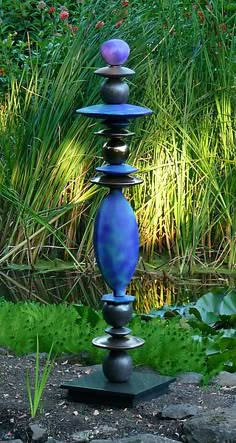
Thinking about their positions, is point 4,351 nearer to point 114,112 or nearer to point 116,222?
point 116,222

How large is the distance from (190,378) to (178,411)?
558mm

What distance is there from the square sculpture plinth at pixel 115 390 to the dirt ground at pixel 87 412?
3 cm

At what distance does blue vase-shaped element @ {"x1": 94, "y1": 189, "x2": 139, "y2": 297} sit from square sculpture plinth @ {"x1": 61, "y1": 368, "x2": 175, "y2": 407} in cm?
38

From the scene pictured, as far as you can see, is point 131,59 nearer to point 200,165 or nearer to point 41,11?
point 200,165

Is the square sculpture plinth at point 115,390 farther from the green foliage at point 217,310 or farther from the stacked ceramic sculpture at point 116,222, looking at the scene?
the green foliage at point 217,310

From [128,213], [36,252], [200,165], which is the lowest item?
[36,252]

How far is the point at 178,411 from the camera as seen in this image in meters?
4.29

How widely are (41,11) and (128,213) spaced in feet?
25.7

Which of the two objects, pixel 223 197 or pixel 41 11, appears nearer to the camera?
pixel 223 197

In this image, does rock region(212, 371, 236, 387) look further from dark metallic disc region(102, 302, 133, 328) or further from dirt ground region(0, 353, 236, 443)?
dark metallic disc region(102, 302, 133, 328)

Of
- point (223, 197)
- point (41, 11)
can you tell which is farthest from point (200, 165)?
point (41, 11)

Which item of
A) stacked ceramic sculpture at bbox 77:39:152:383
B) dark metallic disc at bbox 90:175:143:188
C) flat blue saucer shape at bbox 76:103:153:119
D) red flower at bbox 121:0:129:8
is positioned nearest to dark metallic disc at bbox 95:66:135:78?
stacked ceramic sculpture at bbox 77:39:152:383

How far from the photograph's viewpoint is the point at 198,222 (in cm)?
783

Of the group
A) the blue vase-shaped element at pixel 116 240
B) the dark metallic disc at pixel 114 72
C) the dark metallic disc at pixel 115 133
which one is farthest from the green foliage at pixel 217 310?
the dark metallic disc at pixel 114 72
